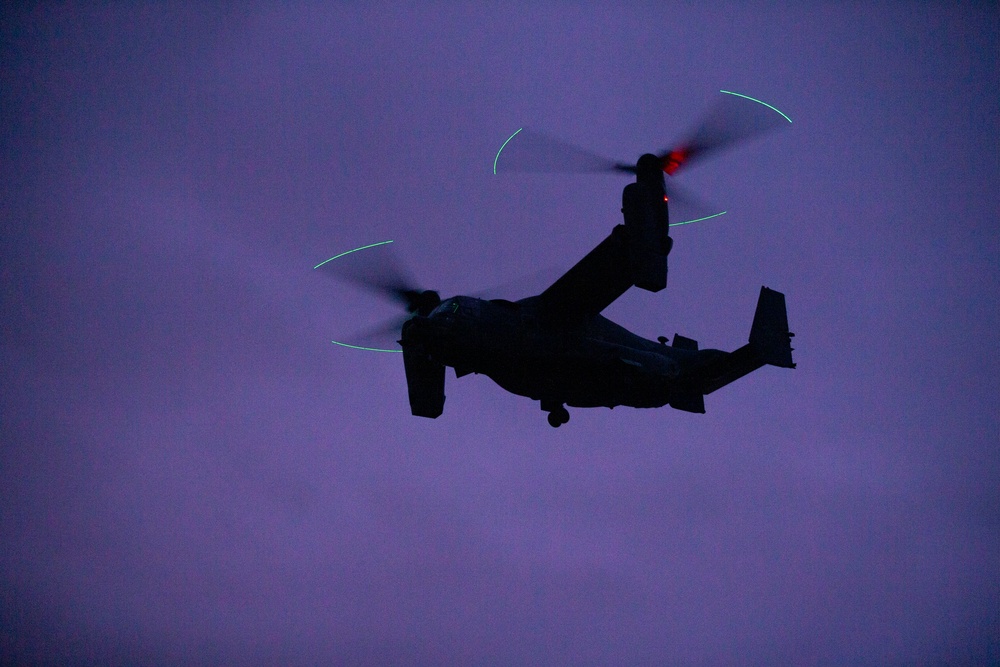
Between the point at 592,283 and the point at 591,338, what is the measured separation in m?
2.22

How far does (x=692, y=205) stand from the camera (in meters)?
20.2

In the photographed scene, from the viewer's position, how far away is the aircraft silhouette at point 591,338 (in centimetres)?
1877

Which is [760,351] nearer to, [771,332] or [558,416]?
[771,332]

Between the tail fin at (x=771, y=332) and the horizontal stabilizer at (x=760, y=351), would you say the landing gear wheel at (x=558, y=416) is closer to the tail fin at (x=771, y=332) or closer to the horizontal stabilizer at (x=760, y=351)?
the horizontal stabilizer at (x=760, y=351)

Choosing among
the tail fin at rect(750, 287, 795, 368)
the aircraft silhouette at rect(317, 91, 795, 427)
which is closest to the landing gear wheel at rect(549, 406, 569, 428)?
the aircraft silhouette at rect(317, 91, 795, 427)

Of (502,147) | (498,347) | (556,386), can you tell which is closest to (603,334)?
(556,386)

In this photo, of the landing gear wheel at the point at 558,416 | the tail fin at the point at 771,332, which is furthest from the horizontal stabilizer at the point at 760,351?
the landing gear wheel at the point at 558,416

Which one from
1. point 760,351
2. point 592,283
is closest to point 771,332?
point 760,351

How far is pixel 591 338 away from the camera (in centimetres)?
2158

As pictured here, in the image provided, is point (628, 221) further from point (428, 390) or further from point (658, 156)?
point (428, 390)

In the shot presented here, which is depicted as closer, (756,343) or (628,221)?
(628,221)

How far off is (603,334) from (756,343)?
5.22m

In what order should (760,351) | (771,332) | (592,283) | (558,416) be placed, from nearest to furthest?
(592,283)
(558,416)
(760,351)
(771,332)

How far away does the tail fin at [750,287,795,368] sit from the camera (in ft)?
76.2
